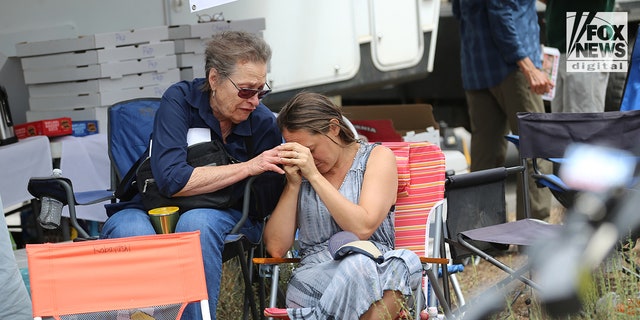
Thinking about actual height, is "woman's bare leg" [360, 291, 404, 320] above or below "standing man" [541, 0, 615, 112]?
below

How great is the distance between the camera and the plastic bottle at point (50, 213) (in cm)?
394

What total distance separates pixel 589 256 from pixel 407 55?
331 centimetres

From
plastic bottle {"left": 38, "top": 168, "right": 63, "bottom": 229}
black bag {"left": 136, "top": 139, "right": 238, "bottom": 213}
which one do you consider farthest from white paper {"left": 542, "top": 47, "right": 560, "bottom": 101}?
plastic bottle {"left": 38, "top": 168, "right": 63, "bottom": 229}

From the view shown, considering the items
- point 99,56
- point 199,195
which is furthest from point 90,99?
point 199,195

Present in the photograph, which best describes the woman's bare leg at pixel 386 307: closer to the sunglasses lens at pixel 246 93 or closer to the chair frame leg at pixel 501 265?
the chair frame leg at pixel 501 265

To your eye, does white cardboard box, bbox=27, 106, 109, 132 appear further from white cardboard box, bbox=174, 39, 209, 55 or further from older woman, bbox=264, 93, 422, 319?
older woman, bbox=264, 93, 422, 319

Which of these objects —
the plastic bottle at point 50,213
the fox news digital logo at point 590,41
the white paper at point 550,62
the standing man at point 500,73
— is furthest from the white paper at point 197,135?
the fox news digital logo at point 590,41

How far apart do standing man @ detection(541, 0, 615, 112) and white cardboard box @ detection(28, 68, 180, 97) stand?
2.20m

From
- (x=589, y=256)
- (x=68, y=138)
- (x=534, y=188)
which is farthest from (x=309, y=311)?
(x=534, y=188)

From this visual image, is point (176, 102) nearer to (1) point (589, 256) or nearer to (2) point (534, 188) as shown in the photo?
(1) point (589, 256)

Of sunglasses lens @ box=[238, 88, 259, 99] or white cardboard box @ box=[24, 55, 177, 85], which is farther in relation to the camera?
white cardboard box @ box=[24, 55, 177, 85]

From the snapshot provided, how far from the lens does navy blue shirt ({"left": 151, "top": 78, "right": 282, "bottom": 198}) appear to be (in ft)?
12.4

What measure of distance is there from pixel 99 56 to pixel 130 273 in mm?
2233

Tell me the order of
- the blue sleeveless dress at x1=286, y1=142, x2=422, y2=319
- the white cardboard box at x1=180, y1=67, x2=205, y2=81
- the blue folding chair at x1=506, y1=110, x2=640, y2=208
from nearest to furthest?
the blue sleeveless dress at x1=286, y1=142, x2=422, y2=319 < the blue folding chair at x1=506, y1=110, x2=640, y2=208 < the white cardboard box at x1=180, y1=67, x2=205, y2=81
